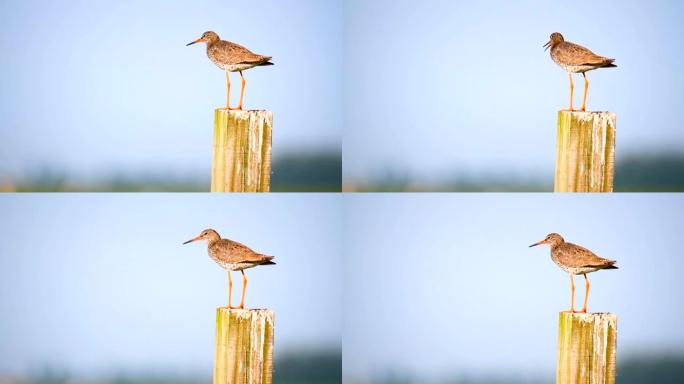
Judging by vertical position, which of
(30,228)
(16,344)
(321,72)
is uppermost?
(321,72)

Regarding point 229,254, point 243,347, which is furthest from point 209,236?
point 243,347

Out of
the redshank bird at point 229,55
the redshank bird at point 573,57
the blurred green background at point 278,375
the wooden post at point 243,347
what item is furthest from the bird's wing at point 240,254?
the redshank bird at point 573,57

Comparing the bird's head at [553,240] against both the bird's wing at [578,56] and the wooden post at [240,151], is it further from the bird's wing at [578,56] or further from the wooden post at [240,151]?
the wooden post at [240,151]

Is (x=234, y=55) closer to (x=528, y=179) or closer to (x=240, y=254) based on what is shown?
(x=240, y=254)

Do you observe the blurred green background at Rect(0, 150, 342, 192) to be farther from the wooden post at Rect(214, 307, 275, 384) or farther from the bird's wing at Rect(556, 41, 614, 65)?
the bird's wing at Rect(556, 41, 614, 65)

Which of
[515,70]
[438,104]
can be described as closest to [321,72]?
[438,104]

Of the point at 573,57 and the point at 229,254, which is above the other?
the point at 573,57

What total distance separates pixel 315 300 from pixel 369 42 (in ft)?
3.01

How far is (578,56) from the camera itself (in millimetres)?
3848

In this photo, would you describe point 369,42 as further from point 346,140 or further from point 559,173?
point 559,173

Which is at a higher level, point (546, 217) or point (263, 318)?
point (546, 217)

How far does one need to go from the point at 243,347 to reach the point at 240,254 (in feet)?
1.02

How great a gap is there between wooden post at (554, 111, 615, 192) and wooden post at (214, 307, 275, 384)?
115cm

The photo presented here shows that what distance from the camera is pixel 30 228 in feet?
12.8
